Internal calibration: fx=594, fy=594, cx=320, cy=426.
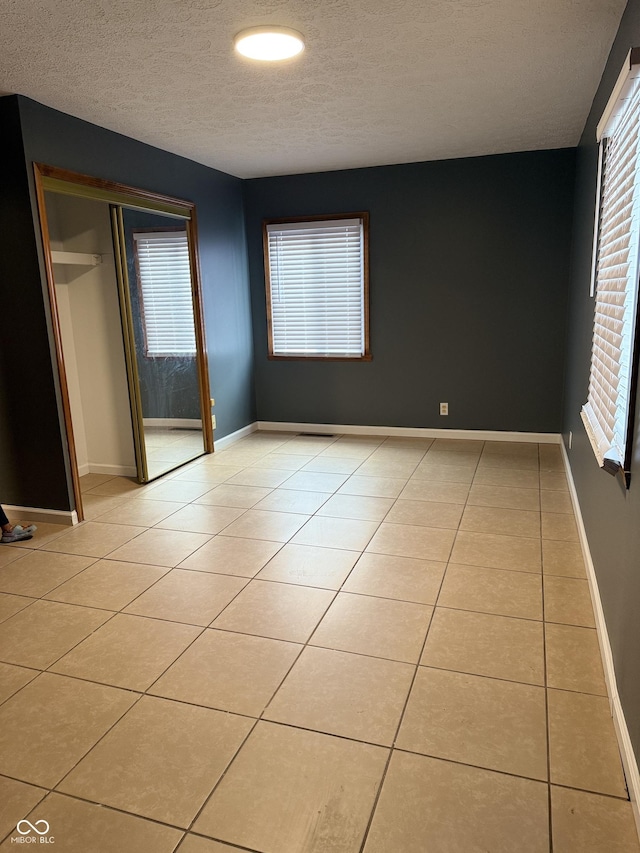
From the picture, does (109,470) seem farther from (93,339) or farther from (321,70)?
(321,70)

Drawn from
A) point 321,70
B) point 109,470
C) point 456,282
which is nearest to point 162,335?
point 109,470

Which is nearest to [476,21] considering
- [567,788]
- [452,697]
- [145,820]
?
[452,697]

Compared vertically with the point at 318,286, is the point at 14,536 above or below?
below

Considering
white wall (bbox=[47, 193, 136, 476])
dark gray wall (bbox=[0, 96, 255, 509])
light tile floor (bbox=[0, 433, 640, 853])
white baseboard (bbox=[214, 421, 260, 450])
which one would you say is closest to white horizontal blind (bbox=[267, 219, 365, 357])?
white baseboard (bbox=[214, 421, 260, 450])

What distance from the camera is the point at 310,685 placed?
2.04m

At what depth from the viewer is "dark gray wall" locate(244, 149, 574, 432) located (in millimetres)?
4910

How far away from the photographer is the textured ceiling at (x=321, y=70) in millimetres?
2365

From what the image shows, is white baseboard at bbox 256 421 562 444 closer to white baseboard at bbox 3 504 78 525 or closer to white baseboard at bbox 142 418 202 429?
white baseboard at bbox 142 418 202 429

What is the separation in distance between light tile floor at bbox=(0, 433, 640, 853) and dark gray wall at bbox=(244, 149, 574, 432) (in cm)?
180

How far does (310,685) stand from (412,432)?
12.4ft

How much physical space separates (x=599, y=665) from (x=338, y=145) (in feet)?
12.6

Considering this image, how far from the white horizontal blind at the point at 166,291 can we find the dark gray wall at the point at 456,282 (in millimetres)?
1251

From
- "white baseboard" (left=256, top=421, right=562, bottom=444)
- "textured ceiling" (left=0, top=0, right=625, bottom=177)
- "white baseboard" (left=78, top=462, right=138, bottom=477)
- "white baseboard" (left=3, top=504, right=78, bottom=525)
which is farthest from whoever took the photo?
"white baseboard" (left=256, top=421, right=562, bottom=444)

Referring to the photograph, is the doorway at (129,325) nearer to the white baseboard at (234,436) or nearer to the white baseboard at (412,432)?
the white baseboard at (234,436)
